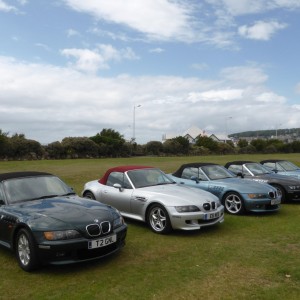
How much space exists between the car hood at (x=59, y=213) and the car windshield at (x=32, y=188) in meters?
0.26

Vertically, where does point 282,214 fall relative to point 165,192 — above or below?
below

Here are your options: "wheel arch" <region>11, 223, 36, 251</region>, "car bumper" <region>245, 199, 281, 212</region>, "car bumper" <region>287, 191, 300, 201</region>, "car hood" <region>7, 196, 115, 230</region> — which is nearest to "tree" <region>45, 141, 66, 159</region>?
"car bumper" <region>287, 191, 300, 201</region>

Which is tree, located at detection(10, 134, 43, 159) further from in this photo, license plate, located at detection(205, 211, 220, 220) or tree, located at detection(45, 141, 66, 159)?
license plate, located at detection(205, 211, 220, 220)

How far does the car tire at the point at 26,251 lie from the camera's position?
16.9ft

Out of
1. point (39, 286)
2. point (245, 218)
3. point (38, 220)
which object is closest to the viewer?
point (39, 286)

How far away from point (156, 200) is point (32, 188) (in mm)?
2453

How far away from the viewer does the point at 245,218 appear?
356 inches

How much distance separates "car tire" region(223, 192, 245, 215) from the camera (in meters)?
9.37

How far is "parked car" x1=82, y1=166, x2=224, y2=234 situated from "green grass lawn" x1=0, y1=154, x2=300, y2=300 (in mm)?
326

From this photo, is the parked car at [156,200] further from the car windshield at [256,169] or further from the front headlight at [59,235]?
the car windshield at [256,169]

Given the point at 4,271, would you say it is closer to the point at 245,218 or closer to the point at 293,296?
the point at 293,296

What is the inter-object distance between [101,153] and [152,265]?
1874 inches

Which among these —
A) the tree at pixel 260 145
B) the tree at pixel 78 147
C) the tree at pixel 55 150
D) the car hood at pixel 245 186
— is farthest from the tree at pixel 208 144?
the car hood at pixel 245 186

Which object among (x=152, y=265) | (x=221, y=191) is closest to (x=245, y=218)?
(x=221, y=191)
